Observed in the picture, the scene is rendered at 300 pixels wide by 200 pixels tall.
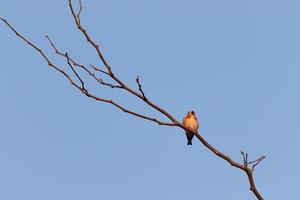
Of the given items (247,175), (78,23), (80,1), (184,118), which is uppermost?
(184,118)

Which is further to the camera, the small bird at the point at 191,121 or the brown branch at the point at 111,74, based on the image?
the small bird at the point at 191,121

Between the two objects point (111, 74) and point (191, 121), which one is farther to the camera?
point (191, 121)

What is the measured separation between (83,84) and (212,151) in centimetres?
125

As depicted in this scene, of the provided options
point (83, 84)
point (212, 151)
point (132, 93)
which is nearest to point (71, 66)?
point (83, 84)

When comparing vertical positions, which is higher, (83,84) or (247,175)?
(83,84)

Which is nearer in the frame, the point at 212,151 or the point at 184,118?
the point at 212,151

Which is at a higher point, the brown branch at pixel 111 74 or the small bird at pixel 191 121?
the small bird at pixel 191 121

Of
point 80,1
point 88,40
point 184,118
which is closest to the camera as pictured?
point 88,40

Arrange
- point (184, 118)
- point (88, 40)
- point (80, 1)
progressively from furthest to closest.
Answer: point (184, 118)
point (80, 1)
point (88, 40)

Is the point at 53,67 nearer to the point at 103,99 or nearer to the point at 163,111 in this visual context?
the point at 103,99

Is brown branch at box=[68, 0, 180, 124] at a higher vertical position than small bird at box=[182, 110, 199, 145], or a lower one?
lower

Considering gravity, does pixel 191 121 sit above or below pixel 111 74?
above

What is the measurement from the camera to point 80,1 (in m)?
6.03

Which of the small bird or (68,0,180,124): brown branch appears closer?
(68,0,180,124): brown branch
